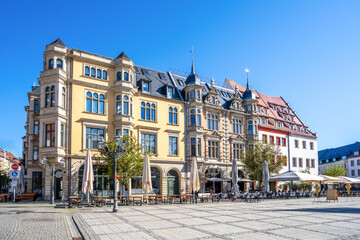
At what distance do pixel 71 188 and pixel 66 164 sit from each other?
215cm

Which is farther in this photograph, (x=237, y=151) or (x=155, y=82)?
(x=237, y=151)

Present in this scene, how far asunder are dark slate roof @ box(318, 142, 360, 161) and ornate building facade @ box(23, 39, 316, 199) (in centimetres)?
5408

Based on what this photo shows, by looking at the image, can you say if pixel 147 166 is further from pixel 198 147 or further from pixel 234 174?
pixel 198 147

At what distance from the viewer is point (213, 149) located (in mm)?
40469

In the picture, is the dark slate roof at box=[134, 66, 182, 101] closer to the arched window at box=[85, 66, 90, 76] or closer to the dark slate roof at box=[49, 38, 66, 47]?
the arched window at box=[85, 66, 90, 76]

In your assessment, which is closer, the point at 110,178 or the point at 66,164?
the point at 66,164

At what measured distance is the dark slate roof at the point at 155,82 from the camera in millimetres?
36438

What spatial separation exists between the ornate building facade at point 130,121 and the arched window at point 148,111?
105 millimetres

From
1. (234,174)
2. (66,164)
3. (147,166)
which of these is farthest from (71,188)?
(234,174)

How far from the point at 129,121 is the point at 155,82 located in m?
7.41

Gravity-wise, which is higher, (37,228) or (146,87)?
(146,87)

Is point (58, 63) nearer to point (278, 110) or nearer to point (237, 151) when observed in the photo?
point (237, 151)

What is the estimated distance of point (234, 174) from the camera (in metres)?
31.5

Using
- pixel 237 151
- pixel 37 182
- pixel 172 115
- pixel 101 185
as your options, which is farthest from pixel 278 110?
pixel 37 182
